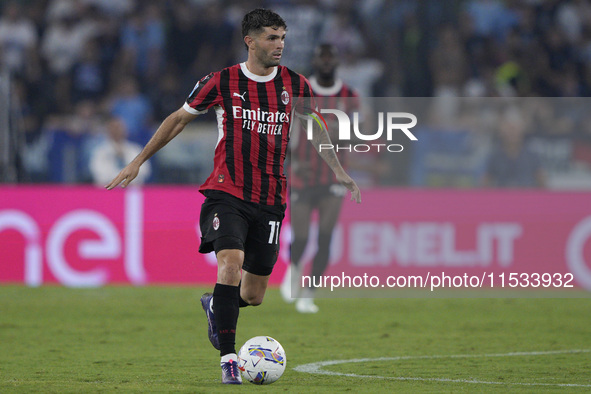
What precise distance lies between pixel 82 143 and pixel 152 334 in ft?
17.1

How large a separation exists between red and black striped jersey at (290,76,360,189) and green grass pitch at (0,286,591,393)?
1.27 meters

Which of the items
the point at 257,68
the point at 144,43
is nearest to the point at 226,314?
the point at 257,68

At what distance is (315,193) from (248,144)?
174 inches

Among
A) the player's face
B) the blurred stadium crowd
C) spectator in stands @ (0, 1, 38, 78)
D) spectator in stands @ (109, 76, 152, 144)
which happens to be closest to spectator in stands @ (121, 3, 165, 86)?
the blurred stadium crowd

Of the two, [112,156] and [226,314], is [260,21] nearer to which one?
A: [226,314]

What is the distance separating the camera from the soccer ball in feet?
17.9

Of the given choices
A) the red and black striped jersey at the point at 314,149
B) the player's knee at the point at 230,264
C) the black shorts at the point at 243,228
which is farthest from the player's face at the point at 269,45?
the red and black striped jersey at the point at 314,149

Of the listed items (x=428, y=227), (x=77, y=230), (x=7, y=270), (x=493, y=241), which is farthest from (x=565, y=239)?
(x=7, y=270)

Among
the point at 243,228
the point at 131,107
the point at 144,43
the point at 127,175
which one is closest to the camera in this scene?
the point at 127,175

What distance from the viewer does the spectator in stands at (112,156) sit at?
12695 millimetres

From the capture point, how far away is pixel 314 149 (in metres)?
10.3

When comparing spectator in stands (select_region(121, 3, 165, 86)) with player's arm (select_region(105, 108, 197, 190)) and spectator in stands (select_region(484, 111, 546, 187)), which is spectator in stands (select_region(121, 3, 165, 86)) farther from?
player's arm (select_region(105, 108, 197, 190))

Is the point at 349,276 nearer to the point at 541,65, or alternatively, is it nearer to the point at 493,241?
the point at 493,241

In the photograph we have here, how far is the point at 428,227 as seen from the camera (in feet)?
39.4
